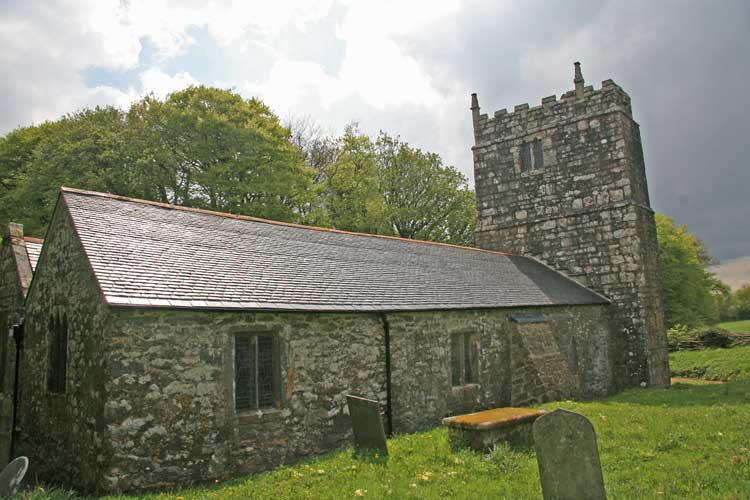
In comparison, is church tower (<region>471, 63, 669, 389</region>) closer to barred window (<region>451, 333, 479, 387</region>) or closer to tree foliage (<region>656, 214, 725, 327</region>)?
barred window (<region>451, 333, 479, 387</region>)

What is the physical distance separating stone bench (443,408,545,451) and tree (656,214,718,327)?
32.8 m

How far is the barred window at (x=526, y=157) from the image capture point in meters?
22.9

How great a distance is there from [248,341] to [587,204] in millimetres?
15855

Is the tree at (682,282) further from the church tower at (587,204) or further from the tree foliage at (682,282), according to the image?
the church tower at (587,204)

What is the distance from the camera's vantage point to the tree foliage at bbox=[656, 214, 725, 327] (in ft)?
125

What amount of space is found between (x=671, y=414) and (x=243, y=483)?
8.90 meters

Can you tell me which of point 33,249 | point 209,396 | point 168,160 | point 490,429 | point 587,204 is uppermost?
point 168,160

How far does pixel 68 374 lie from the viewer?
9305 mm

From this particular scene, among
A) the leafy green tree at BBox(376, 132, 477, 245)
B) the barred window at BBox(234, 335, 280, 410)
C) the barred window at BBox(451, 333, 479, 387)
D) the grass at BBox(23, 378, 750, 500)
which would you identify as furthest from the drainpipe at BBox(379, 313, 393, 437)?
the leafy green tree at BBox(376, 132, 477, 245)

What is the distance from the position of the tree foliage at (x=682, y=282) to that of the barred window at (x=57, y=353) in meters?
37.3

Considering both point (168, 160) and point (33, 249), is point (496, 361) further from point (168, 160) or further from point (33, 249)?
point (168, 160)

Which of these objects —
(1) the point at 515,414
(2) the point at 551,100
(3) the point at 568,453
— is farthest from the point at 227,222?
(2) the point at 551,100

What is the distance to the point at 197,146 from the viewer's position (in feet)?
88.1

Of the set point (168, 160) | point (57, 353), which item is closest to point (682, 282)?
point (168, 160)
